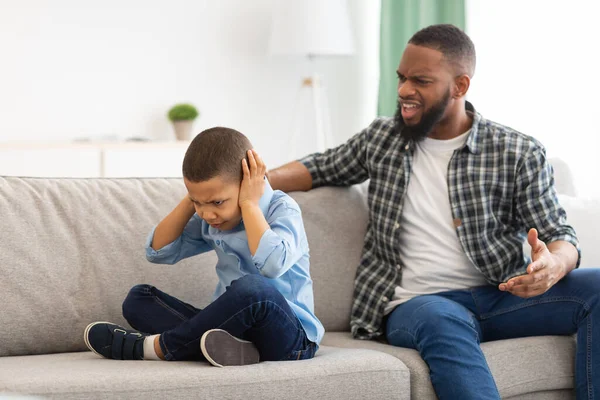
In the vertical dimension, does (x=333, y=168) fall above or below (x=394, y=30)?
below

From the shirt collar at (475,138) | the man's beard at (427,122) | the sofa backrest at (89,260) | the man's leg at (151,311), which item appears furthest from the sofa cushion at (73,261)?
the shirt collar at (475,138)

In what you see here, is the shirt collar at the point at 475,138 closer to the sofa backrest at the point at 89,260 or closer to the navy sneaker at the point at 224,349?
the sofa backrest at the point at 89,260

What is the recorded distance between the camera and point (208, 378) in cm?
163

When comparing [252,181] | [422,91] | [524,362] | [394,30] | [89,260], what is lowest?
[524,362]

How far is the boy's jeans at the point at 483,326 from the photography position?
183cm

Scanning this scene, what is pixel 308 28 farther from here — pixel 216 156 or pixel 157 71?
pixel 216 156

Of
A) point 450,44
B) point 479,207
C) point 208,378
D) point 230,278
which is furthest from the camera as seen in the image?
point 450,44

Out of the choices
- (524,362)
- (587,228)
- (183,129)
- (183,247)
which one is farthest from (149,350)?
(183,129)

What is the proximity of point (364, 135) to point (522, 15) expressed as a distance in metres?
A: 1.72

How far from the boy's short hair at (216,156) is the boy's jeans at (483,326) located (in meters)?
0.57

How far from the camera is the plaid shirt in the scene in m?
2.19

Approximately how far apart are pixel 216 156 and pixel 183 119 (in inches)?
116

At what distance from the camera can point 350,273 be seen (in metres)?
2.36

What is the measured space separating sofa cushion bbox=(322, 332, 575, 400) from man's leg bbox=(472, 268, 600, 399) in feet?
0.14
